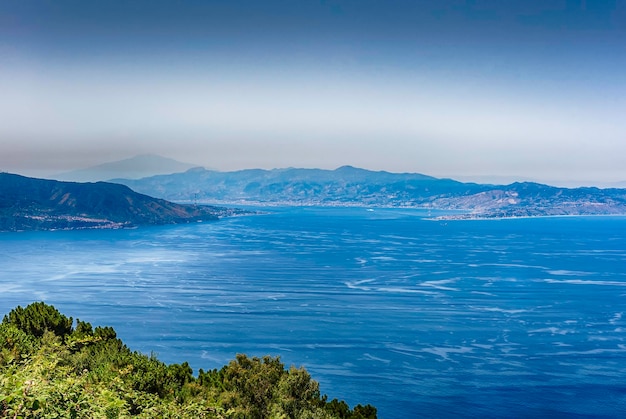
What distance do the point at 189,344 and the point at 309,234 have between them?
73.3 m

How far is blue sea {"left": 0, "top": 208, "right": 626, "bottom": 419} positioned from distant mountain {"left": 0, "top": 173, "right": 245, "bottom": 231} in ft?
122

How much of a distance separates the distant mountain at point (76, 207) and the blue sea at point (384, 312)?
122 ft

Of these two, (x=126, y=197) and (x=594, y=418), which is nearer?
(x=594, y=418)

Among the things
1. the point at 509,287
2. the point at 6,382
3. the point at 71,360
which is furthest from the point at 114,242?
the point at 6,382

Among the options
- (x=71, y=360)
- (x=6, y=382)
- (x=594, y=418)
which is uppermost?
(x=6, y=382)

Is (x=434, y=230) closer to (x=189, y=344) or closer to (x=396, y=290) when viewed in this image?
(x=396, y=290)

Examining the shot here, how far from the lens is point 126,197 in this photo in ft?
472

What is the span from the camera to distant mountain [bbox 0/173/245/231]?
119125 mm

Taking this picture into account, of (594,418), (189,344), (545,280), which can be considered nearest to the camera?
(594,418)

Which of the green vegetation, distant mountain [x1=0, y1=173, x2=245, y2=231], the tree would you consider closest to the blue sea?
the tree

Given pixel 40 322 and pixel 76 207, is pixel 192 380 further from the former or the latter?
pixel 76 207

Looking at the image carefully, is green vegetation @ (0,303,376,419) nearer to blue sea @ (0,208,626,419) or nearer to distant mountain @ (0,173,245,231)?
blue sea @ (0,208,626,419)

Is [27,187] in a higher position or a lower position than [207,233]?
higher

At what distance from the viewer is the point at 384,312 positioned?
43.7 metres
